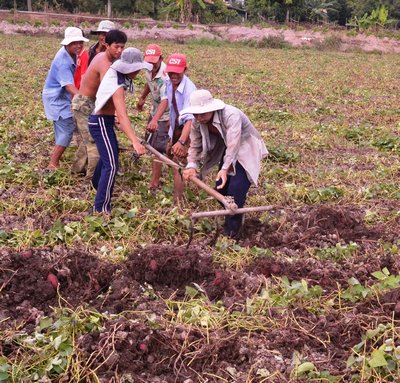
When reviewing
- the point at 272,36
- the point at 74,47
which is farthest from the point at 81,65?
the point at 272,36

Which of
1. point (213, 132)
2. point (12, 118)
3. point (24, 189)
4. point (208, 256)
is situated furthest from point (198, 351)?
point (12, 118)

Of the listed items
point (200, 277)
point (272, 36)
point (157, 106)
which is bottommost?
point (272, 36)

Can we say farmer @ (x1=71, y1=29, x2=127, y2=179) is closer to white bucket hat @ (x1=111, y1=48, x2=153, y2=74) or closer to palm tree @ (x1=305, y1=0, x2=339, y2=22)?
white bucket hat @ (x1=111, y1=48, x2=153, y2=74)

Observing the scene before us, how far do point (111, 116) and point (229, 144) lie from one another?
1214 millimetres

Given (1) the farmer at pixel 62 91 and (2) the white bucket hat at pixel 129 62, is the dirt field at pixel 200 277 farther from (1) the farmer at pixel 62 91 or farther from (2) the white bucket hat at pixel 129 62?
(2) the white bucket hat at pixel 129 62

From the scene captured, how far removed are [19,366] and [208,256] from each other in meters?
1.95

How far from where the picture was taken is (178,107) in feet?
19.5

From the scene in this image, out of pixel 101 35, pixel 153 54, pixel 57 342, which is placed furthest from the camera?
pixel 101 35

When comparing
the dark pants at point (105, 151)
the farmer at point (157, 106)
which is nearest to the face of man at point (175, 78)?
the farmer at point (157, 106)

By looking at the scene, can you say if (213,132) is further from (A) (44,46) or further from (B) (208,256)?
(A) (44,46)

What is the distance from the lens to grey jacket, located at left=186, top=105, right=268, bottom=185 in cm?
500

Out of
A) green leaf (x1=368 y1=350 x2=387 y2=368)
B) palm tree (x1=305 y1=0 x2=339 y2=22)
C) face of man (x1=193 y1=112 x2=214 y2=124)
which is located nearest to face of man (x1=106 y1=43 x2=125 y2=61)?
face of man (x1=193 y1=112 x2=214 y2=124)

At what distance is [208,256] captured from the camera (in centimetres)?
477

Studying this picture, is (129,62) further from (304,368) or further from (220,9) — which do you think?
(220,9)
